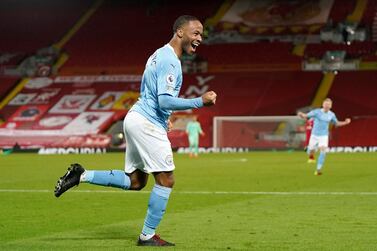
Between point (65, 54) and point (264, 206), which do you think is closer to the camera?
point (264, 206)

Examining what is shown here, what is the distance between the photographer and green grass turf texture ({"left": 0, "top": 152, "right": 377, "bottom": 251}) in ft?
30.4

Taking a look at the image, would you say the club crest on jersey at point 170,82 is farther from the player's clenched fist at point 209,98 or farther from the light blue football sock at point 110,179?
the light blue football sock at point 110,179

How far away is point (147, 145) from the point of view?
895 cm

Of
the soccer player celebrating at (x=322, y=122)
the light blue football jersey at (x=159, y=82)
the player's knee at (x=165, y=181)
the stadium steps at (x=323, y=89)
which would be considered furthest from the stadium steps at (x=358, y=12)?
the player's knee at (x=165, y=181)

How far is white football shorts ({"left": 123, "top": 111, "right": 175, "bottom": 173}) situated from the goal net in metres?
34.9

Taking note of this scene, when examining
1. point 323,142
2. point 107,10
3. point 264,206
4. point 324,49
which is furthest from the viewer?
point 107,10

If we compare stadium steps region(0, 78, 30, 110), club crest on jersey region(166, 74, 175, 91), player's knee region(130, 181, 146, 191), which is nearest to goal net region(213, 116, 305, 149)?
stadium steps region(0, 78, 30, 110)

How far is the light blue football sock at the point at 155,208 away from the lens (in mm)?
8945

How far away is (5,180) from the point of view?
21.6 meters

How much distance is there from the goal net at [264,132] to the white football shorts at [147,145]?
34908 mm

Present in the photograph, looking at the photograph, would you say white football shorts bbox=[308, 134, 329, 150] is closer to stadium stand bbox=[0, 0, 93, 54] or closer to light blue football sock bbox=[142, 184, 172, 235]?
light blue football sock bbox=[142, 184, 172, 235]

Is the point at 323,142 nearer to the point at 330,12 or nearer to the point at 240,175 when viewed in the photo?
the point at 240,175

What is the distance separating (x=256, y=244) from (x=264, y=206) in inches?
191

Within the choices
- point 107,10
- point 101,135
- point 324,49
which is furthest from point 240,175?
point 107,10
